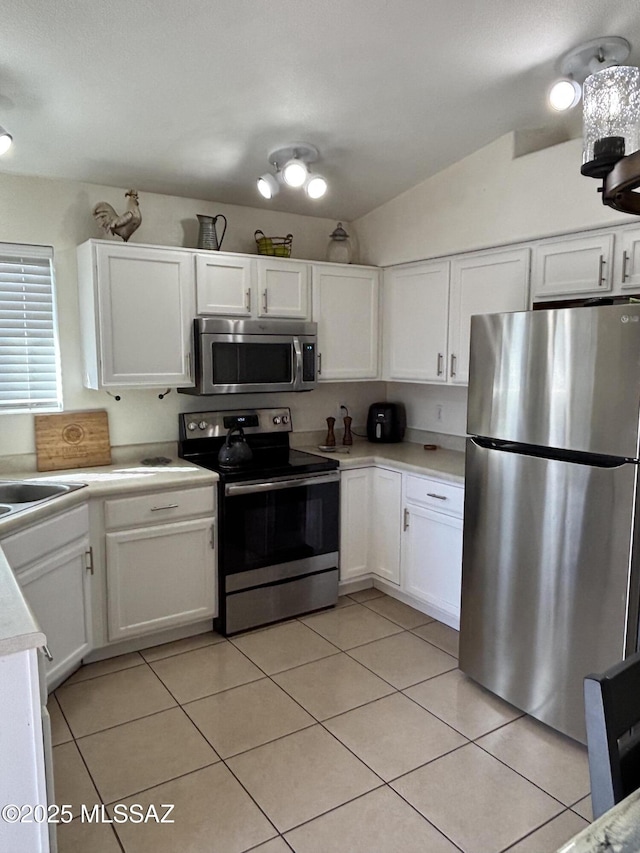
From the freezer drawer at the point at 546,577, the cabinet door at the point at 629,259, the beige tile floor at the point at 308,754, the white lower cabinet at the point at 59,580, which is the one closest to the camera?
the beige tile floor at the point at 308,754

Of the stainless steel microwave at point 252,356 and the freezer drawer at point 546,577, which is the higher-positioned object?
the stainless steel microwave at point 252,356

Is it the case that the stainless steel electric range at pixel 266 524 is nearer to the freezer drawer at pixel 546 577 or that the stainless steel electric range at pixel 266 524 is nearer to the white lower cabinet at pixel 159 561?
the white lower cabinet at pixel 159 561

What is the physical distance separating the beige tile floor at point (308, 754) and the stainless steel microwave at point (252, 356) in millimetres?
1348

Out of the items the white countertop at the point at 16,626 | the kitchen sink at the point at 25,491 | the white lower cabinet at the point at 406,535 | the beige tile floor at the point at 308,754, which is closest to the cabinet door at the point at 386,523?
the white lower cabinet at the point at 406,535

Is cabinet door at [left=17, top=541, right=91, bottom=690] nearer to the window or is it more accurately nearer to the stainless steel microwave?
the window

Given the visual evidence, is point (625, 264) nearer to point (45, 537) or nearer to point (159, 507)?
point (159, 507)

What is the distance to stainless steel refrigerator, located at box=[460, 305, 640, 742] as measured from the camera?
6.71ft

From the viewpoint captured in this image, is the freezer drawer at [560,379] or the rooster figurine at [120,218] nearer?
the freezer drawer at [560,379]

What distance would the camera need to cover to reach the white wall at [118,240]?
2.94 meters

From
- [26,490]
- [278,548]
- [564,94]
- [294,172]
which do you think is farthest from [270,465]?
[564,94]

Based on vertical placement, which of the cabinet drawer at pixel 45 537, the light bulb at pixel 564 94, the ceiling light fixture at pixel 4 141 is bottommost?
the cabinet drawer at pixel 45 537

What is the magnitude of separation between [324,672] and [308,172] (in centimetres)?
245

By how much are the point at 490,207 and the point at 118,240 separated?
1878 mm

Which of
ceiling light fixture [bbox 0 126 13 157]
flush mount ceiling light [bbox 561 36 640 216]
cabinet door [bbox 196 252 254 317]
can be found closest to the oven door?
cabinet door [bbox 196 252 254 317]
